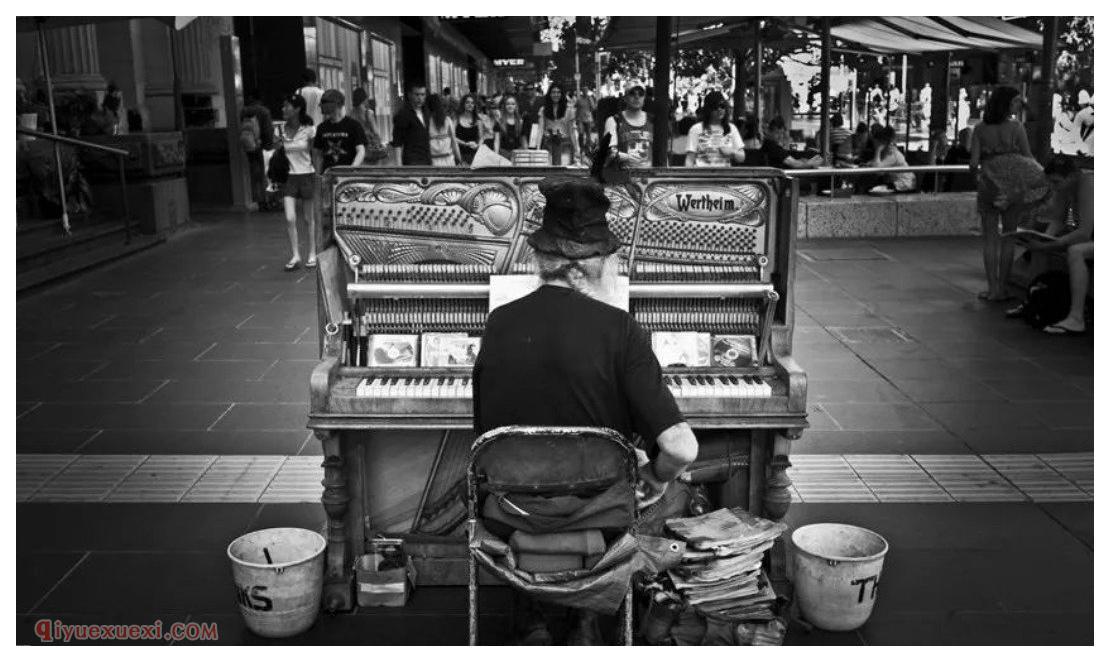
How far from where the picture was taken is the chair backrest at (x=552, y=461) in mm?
2705

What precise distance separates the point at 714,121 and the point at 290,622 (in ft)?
26.6

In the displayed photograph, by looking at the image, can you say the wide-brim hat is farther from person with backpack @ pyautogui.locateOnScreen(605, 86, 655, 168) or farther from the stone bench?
the stone bench

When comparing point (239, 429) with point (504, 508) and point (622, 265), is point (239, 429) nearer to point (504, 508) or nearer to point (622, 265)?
point (622, 265)

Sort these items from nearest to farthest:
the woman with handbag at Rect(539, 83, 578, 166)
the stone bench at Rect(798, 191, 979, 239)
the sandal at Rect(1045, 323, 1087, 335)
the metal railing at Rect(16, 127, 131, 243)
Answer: the sandal at Rect(1045, 323, 1087, 335), the metal railing at Rect(16, 127, 131, 243), the stone bench at Rect(798, 191, 979, 239), the woman with handbag at Rect(539, 83, 578, 166)

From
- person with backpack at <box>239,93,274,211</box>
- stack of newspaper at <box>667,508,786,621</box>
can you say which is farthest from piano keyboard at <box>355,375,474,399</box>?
person with backpack at <box>239,93,274,211</box>

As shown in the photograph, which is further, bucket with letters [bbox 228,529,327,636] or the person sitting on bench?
the person sitting on bench

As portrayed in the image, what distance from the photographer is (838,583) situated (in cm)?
351

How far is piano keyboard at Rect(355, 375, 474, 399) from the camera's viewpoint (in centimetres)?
360

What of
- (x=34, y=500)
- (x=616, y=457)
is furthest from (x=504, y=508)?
(x=34, y=500)

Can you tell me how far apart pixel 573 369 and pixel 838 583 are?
141cm

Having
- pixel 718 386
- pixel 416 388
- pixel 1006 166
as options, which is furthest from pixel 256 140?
pixel 718 386

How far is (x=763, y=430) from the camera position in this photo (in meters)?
3.87

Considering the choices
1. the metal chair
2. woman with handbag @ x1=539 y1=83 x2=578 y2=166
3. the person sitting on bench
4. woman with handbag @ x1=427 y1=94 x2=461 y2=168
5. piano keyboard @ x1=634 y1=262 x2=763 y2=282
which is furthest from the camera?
woman with handbag @ x1=539 y1=83 x2=578 y2=166

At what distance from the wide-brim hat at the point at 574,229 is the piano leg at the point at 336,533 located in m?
1.24
